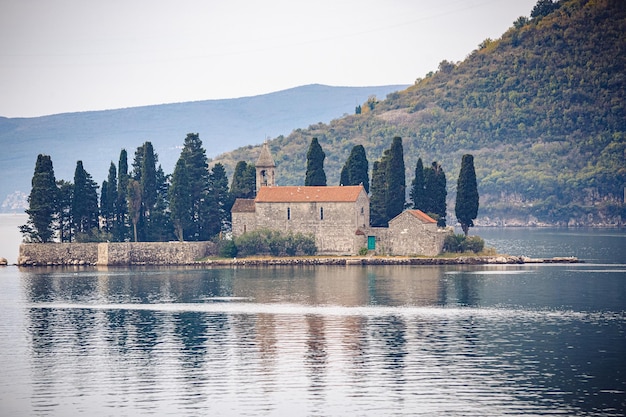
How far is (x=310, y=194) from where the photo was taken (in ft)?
305

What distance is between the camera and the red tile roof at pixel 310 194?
91750mm

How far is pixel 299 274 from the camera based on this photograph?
84.6 metres

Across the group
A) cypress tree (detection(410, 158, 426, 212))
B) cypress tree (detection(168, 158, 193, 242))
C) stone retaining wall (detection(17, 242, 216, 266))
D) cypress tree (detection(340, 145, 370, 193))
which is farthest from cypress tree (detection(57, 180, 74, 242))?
cypress tree (detection(410, 158, 426, 212))

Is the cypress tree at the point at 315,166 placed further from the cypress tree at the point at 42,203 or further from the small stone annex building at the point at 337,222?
the cypress tree at the point at 42,203

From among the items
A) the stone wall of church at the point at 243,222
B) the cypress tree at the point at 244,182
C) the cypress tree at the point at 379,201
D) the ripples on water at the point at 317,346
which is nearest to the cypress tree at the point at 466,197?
the cypress tree at the point at 379,201

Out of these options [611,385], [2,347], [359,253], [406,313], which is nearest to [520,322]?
[406,313]

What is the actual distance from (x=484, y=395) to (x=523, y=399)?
4.76ft

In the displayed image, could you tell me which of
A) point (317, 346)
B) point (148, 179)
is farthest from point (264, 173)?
point (317, 346)

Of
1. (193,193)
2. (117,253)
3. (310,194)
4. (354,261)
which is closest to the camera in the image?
(354,261)

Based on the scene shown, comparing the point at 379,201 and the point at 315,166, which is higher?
the point at 315,166

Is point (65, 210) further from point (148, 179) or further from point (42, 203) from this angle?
point (148, 179)

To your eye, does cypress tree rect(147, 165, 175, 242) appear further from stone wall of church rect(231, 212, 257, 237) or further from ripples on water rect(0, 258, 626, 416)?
ripples on water rect(0, 258, 626, 416)

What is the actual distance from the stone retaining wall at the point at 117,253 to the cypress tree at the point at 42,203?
3.81 feet

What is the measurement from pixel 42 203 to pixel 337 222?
25.0 metres
